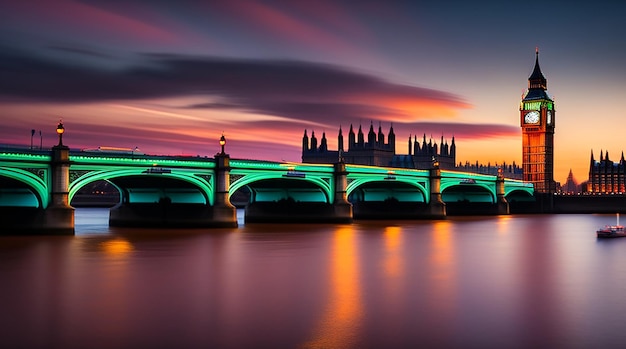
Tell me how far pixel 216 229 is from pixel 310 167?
A: 568 inches

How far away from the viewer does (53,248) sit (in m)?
44.0

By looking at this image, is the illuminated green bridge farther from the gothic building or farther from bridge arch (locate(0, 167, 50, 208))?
the gothic building

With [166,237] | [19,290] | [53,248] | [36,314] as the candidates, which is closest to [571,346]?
[36,314]

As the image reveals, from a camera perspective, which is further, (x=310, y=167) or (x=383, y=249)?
(x=310, y=167)

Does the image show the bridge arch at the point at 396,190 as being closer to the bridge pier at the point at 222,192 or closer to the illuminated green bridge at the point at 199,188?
the illuminated green bridge at the point at 199,188

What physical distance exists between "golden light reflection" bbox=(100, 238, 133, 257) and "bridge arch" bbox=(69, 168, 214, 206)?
4.12m

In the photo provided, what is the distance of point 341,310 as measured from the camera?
26.2 metres

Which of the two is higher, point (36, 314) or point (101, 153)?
point (101, 153)

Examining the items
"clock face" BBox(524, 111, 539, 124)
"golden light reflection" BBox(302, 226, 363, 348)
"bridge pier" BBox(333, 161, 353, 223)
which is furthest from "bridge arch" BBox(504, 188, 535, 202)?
"golden light reflection" BBox(302, 226, 363, 348)

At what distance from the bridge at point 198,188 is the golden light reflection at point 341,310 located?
63.6 feet

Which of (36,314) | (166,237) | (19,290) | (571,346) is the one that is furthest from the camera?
(166,237)

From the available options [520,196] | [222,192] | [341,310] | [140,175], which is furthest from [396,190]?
[341,310]

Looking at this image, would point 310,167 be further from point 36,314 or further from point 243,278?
point 36,314

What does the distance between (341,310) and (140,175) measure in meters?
34.6
